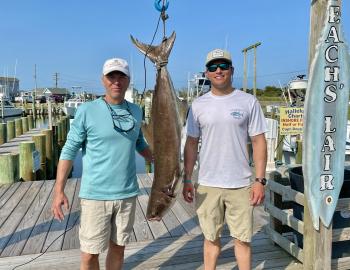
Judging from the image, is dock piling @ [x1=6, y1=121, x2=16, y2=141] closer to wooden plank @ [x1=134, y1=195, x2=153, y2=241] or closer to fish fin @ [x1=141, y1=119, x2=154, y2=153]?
wooden plank @ [x1=134, y1=195, x2=153, y2=241]

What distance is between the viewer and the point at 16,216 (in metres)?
4.69

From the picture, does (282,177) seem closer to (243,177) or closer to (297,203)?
(297,203)

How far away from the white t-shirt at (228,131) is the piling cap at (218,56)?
0.23m

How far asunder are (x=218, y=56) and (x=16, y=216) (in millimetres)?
3472

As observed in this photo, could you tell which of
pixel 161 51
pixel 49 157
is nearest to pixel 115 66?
pixel 161 51

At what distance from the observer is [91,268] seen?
2.61m

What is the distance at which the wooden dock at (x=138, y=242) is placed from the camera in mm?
3371

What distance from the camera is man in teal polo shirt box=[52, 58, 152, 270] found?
2494 millimetres

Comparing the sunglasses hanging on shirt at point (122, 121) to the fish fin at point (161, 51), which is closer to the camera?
the sunglasses hanging on shirt at point (122, 121)

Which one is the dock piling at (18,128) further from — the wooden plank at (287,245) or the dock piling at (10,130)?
the wooden plank at (287,245)

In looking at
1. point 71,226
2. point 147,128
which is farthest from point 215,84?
point 71,226

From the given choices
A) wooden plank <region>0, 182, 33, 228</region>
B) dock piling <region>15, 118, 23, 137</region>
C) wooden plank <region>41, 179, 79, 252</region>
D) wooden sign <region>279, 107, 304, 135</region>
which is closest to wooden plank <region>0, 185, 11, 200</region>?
wooden plank <region>0, 182, 33, 228</region>

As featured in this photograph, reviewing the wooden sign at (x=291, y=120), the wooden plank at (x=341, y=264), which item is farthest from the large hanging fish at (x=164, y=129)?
the wooden sign at (x=291, y=120)

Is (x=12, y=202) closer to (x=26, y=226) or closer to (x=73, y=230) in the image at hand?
(x=26, y=226)
